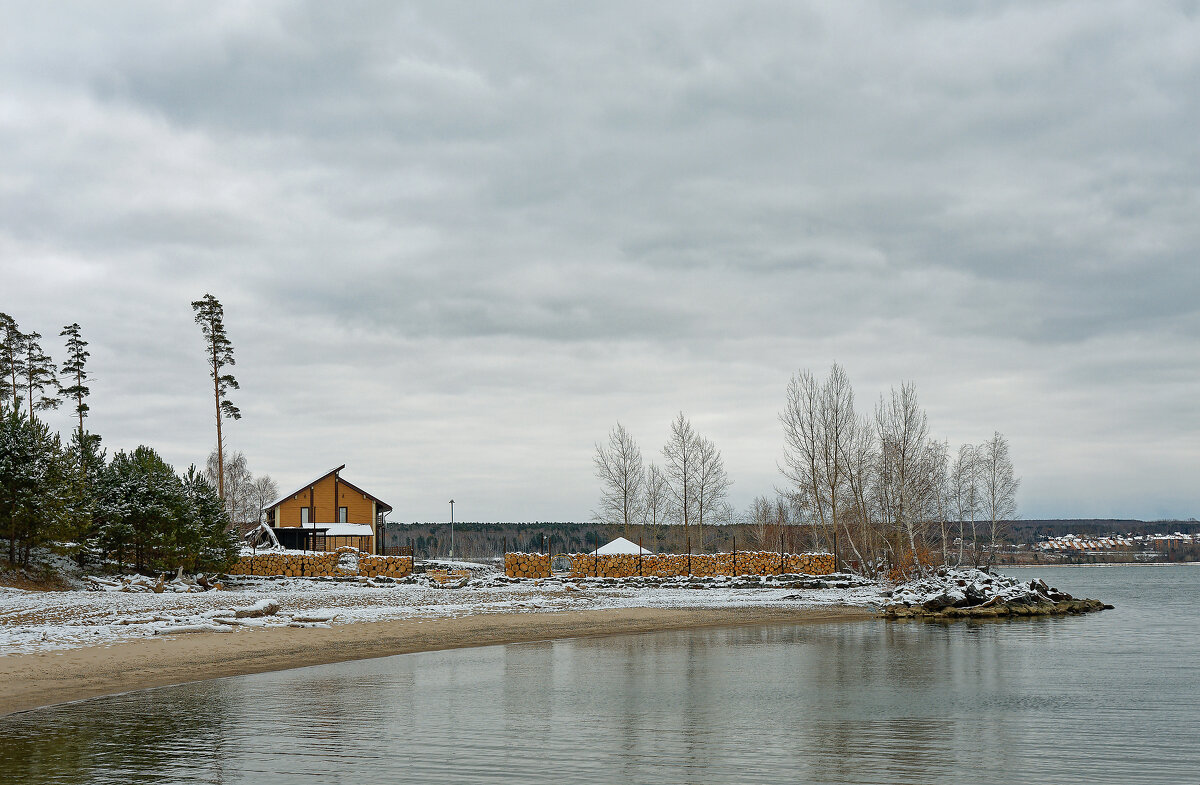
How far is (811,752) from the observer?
11.5 metres

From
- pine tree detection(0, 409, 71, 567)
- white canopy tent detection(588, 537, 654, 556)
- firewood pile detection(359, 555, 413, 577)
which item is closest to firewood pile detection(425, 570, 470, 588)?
firewood pile detection(359, 555, 413, 577)

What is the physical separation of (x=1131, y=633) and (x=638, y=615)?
660 inches

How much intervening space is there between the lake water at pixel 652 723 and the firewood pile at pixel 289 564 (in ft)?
92.8

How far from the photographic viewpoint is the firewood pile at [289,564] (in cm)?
4938

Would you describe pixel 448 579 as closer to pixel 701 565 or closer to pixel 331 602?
pixel 331 602

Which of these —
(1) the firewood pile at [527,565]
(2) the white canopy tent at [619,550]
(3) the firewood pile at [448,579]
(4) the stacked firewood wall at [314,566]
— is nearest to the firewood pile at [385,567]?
(4) the stacked firewood wall at [314,566]

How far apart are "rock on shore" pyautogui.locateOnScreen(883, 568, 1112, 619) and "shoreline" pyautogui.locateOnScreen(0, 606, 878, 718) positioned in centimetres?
315

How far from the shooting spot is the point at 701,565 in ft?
182

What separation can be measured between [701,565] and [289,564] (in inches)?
923

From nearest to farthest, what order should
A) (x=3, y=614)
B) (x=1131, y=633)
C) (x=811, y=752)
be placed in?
(x=811, y=752) → (x=3, y=614) → (x=1131, y=633)

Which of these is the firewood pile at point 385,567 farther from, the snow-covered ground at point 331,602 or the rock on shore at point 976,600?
the rock on shore at point 976,600

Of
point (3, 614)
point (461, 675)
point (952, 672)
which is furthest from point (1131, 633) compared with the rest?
point (3, 614)

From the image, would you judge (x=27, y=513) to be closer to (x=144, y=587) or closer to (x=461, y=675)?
(x=144, y=587)

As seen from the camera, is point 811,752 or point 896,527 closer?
point 811,752
